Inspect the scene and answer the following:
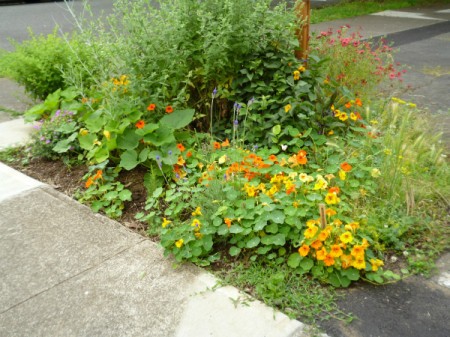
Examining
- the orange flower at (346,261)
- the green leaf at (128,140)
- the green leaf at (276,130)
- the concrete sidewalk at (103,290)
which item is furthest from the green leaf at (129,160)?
the orange flower at (346,261)

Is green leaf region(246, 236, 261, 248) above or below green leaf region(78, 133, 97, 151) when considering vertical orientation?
below

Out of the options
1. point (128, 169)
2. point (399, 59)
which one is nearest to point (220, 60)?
point (128, 169)

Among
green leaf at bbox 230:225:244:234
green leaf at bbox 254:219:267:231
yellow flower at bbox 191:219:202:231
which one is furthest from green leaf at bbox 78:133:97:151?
green leaf at bbox 254:219:267:231

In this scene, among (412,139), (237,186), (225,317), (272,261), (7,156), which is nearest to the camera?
(225,317)

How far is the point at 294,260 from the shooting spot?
9.44 feet

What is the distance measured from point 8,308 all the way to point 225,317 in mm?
1154

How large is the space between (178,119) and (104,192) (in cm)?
80

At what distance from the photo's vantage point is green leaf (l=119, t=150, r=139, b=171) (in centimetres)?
377

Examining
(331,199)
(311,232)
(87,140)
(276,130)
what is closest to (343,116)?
(276,130)

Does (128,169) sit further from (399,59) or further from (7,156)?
(399,59)

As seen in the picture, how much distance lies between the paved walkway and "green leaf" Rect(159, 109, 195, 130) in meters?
0.91

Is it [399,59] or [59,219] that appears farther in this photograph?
[399,59]

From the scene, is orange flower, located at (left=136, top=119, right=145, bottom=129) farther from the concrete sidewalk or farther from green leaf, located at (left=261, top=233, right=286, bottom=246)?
green leaf, located at (left=261, top=233, right=286, bottom=246)

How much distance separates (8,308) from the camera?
106 inches
